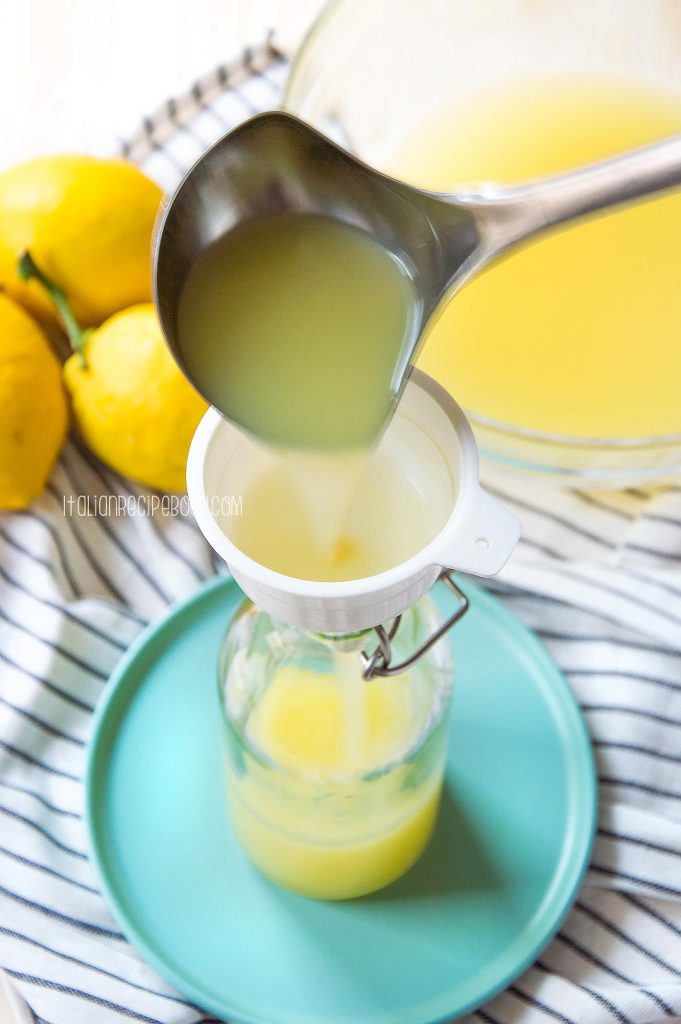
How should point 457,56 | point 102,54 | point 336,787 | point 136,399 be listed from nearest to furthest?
point 336,787
point 136,399
point 457,56
point 102,54

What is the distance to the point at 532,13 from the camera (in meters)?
1.18

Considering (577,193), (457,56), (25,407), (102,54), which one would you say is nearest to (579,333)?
(577,193)

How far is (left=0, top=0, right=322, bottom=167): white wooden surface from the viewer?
4.28ft

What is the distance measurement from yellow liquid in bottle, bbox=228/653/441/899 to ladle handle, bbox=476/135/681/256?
33 centimetres

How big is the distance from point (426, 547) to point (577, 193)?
0.26m

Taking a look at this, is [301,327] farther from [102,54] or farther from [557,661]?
[102,54]

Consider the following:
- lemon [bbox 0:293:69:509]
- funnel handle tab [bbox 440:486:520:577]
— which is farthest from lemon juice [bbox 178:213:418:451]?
lemon [bbox 0:293:69:509]

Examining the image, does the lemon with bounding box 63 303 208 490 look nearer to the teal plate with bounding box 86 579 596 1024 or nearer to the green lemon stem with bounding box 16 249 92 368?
the green lemon stem with bounding box 16 249 92 368

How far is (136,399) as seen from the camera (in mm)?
967

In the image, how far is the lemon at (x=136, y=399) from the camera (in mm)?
961

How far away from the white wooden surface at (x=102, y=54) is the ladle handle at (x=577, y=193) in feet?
2.36

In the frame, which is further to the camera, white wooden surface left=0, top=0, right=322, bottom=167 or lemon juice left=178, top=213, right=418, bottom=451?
white wooden surface left=0, top=0, right=322, bottom=167

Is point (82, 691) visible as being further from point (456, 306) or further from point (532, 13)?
point (532, 13)

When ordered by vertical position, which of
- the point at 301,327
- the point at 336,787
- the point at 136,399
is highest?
→ the point at 301,327
